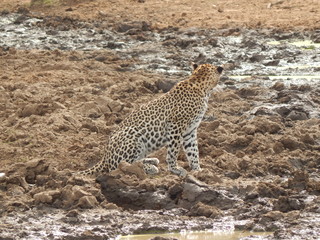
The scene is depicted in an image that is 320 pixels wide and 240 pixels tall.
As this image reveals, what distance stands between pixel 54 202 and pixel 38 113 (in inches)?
203

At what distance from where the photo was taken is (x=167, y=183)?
1159 cm

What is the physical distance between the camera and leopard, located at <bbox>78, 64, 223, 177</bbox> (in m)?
12.4

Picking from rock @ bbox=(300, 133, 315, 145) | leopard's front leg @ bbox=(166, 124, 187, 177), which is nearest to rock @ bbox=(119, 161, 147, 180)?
leopard's front leg @ bbox=(166, 124, 187, 177)

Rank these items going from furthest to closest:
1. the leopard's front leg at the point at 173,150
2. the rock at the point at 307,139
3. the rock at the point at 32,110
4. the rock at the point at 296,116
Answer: the rock at the point at 32,110, the rock at the point at 296,116, the rock at the point at 307,139, the leopard's front leg at the point at 173,150

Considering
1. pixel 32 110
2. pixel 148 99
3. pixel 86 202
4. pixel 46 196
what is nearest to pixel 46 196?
pixel 46 196

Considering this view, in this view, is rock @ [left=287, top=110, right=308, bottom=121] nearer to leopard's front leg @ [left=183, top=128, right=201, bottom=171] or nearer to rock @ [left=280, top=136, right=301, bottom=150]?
rock @ [left=280, top=136, right=301, bottom=150]

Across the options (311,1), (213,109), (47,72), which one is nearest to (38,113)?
(213,109)

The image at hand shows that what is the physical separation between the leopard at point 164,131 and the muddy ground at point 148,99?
281mm

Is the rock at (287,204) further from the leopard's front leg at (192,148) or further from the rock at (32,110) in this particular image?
the rock at (32,110)

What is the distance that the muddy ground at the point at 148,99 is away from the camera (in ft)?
35.1

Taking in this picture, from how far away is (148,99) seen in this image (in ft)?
57.5

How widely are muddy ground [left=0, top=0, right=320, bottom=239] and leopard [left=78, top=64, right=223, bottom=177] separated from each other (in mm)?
281

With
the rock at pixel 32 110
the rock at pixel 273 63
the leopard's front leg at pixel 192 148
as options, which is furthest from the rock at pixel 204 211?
the rock at pixel 273 63

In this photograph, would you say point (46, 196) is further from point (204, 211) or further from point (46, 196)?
point (204, 211)
